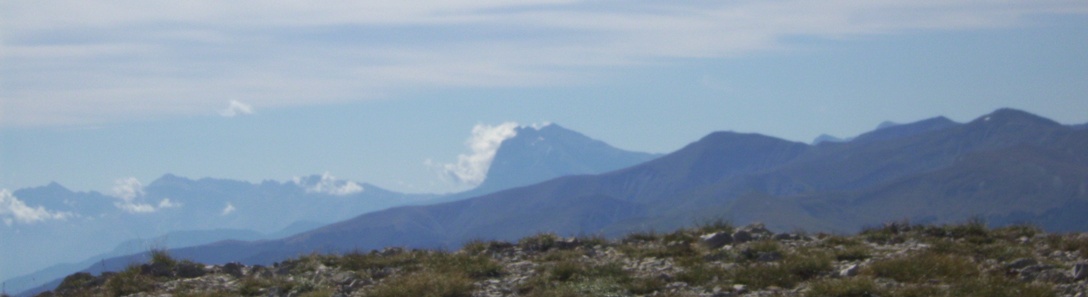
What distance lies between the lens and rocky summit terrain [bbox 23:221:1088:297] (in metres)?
17.7

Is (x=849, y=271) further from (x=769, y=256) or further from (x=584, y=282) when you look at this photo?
(x=584, y=282)

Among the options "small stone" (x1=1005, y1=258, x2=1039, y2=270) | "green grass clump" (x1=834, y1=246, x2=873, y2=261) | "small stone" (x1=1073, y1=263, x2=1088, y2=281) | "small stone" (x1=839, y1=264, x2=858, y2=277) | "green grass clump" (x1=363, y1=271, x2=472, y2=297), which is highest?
"green grass clump" (x1=363, y1=271, x2=472, y2=297)

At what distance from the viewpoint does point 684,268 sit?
20.0 meters

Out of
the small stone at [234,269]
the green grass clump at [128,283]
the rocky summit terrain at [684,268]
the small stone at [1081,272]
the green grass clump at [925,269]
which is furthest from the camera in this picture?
the small stone at [234,269]

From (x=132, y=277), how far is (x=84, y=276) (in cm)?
205

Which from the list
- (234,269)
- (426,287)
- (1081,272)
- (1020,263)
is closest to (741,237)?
(1020,263)

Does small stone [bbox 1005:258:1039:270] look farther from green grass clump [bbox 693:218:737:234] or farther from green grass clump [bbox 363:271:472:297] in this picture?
green grass clump [bbox 363:271:472:297]

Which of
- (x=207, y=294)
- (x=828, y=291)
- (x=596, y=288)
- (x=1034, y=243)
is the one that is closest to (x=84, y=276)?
(x=207, y=294)

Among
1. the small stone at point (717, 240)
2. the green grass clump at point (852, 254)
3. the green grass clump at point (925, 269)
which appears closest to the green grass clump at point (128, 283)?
the small stone at point (717, 240)

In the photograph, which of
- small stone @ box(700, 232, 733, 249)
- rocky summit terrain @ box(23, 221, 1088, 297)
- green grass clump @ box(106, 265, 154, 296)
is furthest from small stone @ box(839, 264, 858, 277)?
green grass clump @ box(106, 265, 154, 296)

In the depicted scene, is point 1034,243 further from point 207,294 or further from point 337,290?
point 207,294

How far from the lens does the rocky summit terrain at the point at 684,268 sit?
17.7 m

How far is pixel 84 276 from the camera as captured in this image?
23.8m

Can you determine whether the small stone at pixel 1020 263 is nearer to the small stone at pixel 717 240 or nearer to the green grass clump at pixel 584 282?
the small stone at pixel 717 240
